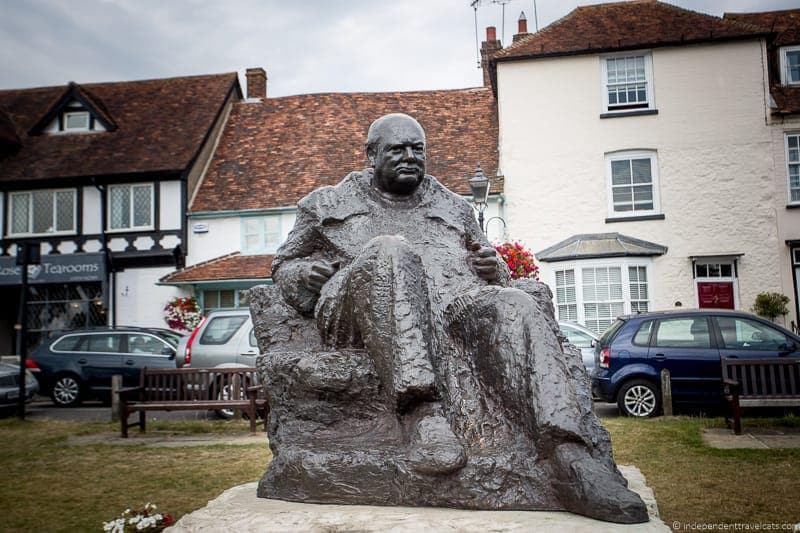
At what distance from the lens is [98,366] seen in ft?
49.6

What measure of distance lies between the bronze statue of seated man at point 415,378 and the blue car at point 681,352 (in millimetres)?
7371

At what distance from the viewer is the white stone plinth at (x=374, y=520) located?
9.48 ft

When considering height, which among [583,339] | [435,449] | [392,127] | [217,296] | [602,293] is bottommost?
[435,449]

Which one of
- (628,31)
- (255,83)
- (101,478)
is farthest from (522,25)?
(101,478)

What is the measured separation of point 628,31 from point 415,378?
19.5 m

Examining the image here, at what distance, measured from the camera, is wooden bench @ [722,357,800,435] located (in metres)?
9.11

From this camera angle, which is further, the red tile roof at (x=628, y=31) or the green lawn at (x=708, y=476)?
the red tile roof at (x=628, y=31)

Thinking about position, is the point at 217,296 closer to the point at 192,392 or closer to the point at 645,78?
the point at 192,392

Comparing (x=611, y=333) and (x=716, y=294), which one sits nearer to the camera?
(x=611, y=333)

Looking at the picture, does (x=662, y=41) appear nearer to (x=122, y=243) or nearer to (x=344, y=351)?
(x=122, y=243)

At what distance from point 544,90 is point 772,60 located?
23.0 feet

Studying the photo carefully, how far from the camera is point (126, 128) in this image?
2366 cm

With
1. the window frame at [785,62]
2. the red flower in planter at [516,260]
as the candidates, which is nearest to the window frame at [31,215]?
the red flower in planter at [516,260]

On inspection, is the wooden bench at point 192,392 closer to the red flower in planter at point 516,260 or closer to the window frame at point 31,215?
the red flower in planter at point 516,260
